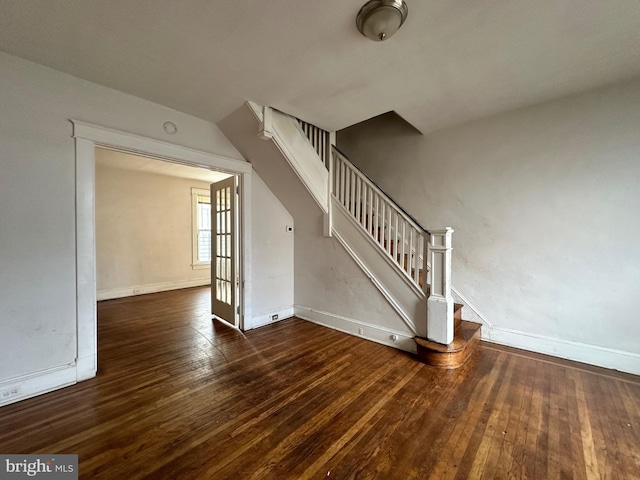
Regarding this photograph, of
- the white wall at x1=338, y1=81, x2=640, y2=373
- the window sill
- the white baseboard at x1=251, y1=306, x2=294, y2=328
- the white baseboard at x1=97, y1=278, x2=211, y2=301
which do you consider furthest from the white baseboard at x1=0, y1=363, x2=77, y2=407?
the window sill

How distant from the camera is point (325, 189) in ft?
12.0

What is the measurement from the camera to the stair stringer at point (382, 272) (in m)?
2.96

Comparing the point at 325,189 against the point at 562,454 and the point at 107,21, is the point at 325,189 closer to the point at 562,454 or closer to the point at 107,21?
the point at 107,21

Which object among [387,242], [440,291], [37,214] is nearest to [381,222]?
[387,242]

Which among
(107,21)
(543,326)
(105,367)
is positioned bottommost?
(105,367)

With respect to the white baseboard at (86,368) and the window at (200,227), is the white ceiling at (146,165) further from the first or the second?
the white baseboard at (86,368)

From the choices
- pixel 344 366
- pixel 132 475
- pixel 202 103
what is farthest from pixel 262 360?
pixel 202 103

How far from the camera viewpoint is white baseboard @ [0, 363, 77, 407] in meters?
2.04

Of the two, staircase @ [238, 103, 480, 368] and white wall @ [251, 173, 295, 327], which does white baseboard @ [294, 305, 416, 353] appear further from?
white wall @ [251, 173, 295, 327]

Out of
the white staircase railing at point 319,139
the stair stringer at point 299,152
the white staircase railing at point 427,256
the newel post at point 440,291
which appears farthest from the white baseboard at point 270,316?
the white staircase railing at point 319,139

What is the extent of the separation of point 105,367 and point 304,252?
266 cm

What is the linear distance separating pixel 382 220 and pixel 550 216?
184cm

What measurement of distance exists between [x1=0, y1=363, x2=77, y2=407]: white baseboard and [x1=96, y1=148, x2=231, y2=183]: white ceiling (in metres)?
3.24

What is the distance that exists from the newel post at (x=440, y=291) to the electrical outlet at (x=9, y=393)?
370 centimetres
